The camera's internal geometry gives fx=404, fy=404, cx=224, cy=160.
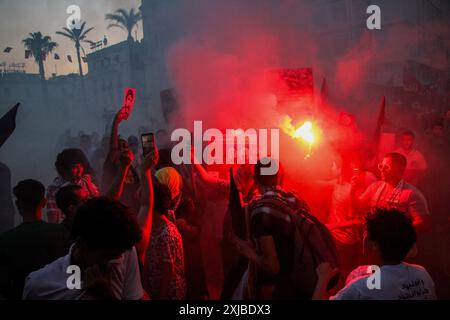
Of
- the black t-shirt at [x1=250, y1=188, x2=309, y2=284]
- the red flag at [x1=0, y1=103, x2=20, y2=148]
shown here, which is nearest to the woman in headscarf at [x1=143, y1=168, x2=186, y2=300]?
the black t-shirt at [x1=250, y1=188, x2=309, y2=284]

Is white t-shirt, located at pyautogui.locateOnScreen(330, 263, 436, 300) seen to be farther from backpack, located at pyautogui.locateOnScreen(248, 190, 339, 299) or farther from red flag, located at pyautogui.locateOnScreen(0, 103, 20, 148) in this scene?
red flag, located at pyautogui.locateOnScreen(0, 103, 20, 148)

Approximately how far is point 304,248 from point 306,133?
373 centimetres

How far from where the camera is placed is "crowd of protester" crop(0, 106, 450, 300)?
196 cm

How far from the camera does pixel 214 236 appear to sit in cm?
507

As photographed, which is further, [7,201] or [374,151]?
[7,201]

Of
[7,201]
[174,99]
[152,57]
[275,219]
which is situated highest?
[152,57]

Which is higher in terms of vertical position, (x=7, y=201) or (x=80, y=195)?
(x=80, y=195)

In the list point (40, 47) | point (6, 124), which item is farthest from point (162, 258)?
point (40, 47)

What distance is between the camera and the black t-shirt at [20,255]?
2.80 m

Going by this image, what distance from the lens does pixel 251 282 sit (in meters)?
2.78

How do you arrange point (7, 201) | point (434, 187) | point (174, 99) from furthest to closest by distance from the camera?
point (174, 99)
point (434, 187)
point (7, 201)
